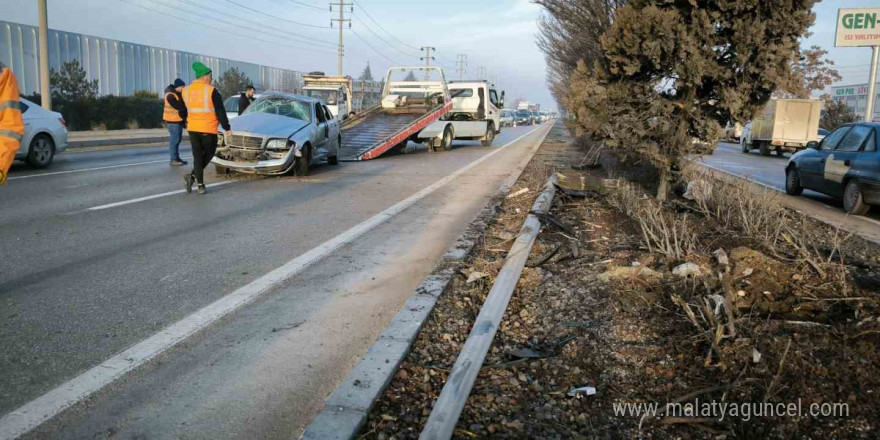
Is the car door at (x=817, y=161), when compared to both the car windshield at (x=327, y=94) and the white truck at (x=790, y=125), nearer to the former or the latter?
the white truck at (x=790, y=125)

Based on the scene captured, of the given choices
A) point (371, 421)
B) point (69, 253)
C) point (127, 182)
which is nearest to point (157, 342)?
point (371, 421)

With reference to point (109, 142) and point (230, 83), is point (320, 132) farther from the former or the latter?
point (230, 83)

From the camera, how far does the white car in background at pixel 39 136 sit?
40.3 ft

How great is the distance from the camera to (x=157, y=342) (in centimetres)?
388

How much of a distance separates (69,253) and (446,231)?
3916 mm

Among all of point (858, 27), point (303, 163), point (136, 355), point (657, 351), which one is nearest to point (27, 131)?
point (303, 163)

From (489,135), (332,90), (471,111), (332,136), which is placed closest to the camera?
(332,136)

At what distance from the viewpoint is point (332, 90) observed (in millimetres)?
26797

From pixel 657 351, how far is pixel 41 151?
12956mm

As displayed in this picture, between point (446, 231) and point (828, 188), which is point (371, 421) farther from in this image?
point (828, 188)

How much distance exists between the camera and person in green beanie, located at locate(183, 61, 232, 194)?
31.8 feet

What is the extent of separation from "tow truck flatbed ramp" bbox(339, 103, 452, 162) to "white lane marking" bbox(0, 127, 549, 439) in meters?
11.0

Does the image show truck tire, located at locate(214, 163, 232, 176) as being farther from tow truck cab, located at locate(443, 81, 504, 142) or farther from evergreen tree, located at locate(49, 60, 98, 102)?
evergreen tree, located at locate(49, 60, 98, 102)

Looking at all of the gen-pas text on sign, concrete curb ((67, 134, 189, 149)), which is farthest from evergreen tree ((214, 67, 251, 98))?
the gen-pas text on sign
